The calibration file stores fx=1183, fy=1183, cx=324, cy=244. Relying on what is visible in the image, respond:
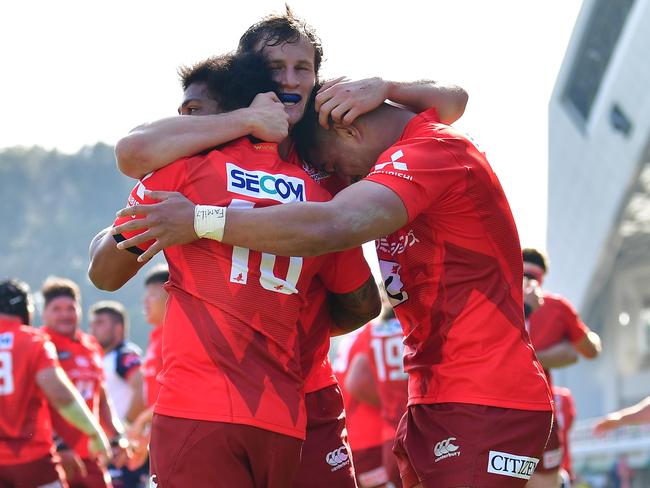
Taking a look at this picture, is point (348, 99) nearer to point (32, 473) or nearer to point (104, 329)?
point (32, 473)

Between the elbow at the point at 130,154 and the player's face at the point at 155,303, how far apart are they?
6.58 m

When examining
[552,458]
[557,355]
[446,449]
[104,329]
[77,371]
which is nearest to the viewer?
[446,449]

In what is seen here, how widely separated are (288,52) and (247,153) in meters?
0.54

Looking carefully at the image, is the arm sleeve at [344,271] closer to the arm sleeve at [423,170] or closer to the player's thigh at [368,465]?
the arm sleeve at [423,170]

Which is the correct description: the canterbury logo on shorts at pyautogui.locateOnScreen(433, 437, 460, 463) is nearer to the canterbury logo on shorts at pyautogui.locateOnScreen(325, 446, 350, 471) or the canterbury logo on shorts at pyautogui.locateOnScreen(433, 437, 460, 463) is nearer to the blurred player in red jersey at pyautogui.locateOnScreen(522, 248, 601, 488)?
the canterbury logo on shorts at pyautogui.locateOnScreen(325, 446, 350, 471)

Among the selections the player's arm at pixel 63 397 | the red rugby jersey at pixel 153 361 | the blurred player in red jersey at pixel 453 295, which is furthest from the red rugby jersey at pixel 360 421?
the blurred player in red jersey at pixel 453 295

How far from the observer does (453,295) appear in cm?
447

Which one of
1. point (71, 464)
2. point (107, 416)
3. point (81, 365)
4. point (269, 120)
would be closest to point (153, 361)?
point (81, 365)

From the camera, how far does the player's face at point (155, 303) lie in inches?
431

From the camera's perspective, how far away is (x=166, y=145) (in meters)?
4.25

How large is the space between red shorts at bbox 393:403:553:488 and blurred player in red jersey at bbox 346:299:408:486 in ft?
15.2

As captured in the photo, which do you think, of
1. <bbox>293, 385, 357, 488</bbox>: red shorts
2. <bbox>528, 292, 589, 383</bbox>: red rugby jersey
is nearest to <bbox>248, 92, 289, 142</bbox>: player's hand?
<bbox>293, 385, 357, 488</bbox>: red shorts

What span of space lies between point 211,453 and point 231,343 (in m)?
0.39

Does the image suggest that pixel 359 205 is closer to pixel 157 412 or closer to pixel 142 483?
pixel 157 412
